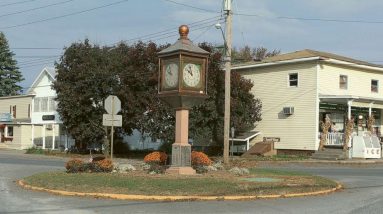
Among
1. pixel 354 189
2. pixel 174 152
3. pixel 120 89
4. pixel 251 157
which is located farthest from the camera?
pixel 120 89

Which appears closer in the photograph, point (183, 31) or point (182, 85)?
point (182, 85)

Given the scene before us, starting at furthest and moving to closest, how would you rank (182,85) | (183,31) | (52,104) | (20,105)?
(20,105)
(52,104)
(183,31)
(182,85)

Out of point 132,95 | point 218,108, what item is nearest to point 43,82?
point 132,95

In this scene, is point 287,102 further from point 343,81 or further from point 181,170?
point 181,170

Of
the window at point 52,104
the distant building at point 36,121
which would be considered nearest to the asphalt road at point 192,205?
the distant building at point 36,121

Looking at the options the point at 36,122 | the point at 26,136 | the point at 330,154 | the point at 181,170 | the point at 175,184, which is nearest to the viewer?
the point at 175,184

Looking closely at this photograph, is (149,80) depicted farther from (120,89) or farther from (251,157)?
(251,157)

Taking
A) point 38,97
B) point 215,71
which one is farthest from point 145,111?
point 38,97

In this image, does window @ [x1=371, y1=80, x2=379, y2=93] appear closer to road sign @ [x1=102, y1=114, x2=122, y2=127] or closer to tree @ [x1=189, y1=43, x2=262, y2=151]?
tree @ [x1=189, y1=43, x2=262, y2=151]

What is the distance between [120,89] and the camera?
37531mm

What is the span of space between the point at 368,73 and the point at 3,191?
2937cm

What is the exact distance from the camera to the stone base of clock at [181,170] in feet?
60.1

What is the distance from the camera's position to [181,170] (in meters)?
18.3

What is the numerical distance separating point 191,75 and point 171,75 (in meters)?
0.71
